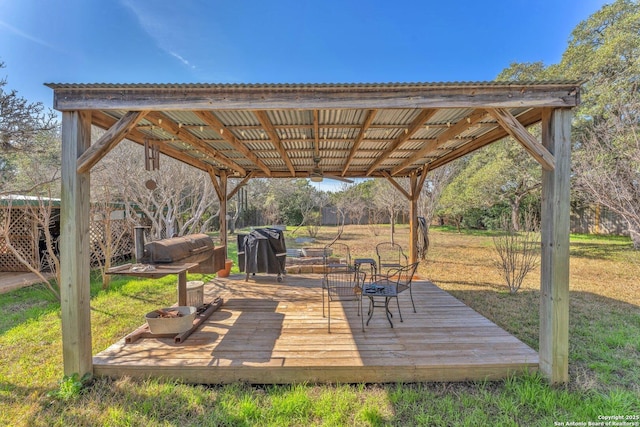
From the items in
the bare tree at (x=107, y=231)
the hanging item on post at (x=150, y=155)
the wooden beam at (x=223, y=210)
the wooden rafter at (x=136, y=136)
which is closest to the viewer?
the wooden rafter at (x=136, y=136)

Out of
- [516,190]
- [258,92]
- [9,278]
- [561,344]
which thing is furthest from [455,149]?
[516,190]

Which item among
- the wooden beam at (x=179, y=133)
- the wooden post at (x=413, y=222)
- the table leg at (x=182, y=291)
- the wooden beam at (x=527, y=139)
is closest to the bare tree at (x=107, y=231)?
the table leg at (x=182, y=291)

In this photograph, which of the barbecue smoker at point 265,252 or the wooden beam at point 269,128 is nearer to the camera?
the wooden beam at point 269,128

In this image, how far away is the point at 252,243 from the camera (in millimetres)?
5500

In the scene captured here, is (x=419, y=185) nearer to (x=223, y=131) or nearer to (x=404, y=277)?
(x=404, y=277)

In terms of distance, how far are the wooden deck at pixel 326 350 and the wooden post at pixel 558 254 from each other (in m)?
0.23

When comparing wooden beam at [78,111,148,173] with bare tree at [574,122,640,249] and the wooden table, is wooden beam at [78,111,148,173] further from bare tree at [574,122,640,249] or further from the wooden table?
bare tree at [574,122,640,249]

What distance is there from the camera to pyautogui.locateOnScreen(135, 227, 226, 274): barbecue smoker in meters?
3.42

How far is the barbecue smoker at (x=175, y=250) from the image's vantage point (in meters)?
3.42

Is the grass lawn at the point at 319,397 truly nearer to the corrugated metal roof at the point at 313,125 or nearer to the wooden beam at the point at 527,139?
the wooden beam at the point at 527,139

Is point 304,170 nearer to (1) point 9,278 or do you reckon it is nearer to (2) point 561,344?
(2) point 561,344

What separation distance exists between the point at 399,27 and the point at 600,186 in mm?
7437

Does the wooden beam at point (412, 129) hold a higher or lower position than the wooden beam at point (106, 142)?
higher

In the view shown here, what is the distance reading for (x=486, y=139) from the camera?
4.10 meters
